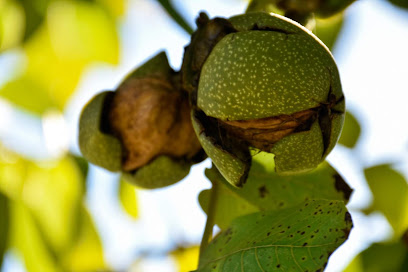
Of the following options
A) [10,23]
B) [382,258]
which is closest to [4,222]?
[10,23]

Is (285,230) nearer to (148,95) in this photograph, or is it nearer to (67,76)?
(148,95)

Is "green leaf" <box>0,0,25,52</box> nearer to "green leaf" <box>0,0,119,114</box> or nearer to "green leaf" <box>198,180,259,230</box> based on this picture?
"green leaf" <box>0,0,119,114</box>

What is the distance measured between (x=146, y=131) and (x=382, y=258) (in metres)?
0.89

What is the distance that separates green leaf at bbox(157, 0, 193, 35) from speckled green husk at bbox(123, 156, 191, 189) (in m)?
0.41

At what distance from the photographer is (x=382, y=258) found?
1.86 metres

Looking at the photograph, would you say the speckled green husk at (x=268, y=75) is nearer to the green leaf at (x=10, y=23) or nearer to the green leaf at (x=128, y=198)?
the green leaf at (x=10, y=23)

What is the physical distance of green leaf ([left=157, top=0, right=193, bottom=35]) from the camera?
5.74 ft

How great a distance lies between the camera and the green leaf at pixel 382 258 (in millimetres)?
1796

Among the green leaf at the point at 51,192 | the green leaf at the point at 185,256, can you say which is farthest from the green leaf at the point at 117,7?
the green leaf at the point at 185,256

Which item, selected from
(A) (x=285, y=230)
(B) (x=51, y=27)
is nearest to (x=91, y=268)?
(B) (x=51, y=27)

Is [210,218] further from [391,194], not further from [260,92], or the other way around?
[391,194]

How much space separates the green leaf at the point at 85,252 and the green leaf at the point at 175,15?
107cm

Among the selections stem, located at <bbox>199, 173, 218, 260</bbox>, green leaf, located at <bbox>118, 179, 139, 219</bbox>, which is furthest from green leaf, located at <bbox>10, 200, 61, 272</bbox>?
stem, located at <bbox>199, 173, 218, 260</bbox>

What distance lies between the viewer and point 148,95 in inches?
66.1
